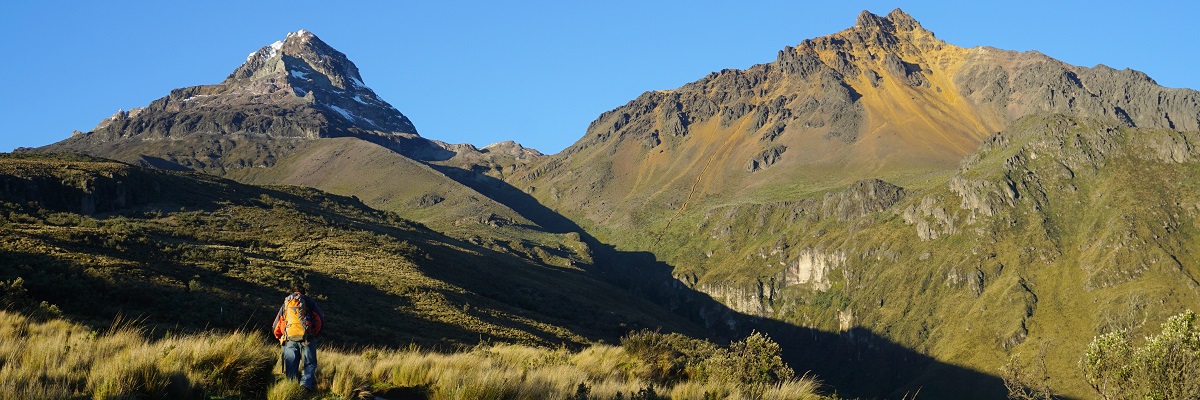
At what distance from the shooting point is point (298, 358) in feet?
A: 53.5

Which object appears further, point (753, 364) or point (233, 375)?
point (753, 364)

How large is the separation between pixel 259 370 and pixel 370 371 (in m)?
2.49

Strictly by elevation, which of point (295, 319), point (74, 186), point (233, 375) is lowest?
point (233, 375)

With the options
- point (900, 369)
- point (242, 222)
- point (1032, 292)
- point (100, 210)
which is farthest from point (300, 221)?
point (1032, 292)

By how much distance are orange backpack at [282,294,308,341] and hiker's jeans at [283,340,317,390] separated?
0.13 metres

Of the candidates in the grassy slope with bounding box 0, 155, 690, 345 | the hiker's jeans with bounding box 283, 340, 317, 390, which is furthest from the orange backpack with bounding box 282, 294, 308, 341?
the grassy slope with bounding box 0, 155, 690, 345

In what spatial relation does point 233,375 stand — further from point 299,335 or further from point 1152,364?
point 1152,364

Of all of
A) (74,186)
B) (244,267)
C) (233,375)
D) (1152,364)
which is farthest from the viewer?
(74,186)

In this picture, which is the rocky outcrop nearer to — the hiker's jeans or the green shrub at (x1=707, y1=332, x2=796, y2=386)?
the green shrub at (x1=707, y1=332, x2=796, y2=386)

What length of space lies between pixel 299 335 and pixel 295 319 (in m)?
0.45

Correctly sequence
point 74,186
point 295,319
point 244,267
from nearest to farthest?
point 295,319, point 244,267, point 74,186

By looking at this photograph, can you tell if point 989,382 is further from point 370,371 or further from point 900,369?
point 370,371

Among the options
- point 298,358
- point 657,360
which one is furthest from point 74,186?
point 298,358

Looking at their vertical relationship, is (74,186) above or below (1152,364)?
above
